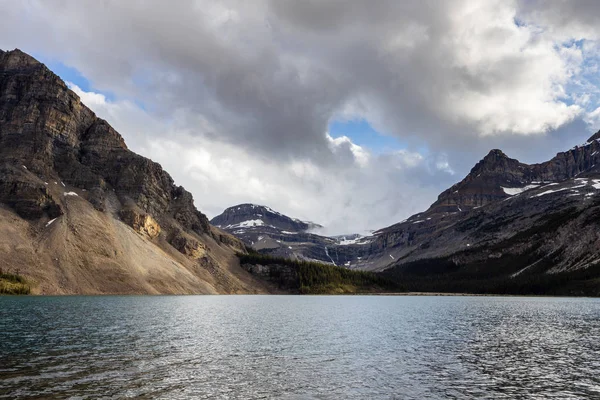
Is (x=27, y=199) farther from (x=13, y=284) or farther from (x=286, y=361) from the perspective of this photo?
(x=286, y=361)

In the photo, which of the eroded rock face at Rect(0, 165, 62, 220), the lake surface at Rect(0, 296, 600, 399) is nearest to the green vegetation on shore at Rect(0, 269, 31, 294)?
Answer: the eroded rock face at Rect(0, 165, 62, 220)

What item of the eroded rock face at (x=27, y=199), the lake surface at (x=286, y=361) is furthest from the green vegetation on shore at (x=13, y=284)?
the lake surface at (x=286, y=361)

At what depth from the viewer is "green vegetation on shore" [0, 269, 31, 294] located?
132m

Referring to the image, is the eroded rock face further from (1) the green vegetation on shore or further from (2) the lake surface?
(2) the lake surface

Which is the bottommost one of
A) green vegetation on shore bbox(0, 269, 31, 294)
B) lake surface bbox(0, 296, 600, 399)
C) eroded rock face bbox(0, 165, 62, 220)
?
lake surface bbox(0, 296, 600, 399)

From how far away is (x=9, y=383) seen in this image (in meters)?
28.2

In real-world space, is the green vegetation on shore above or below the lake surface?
above

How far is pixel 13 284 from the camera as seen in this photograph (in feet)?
445

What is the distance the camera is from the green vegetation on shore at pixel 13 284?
5212 inches

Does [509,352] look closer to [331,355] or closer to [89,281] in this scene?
[331,355]

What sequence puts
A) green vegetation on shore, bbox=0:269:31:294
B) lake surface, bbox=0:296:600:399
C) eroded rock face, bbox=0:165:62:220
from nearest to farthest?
lake surface, bbox=0:296:600:399
green vegetation on shore, bbox=0:269:31:294
eroded rock face, bbox=0:165:62:220

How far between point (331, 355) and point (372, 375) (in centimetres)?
→ 918

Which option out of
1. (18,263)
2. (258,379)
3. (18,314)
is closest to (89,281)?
(18,263)

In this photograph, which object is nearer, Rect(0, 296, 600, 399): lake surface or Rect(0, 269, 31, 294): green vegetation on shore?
Rect(0, 296, 600, 399): lake surface
